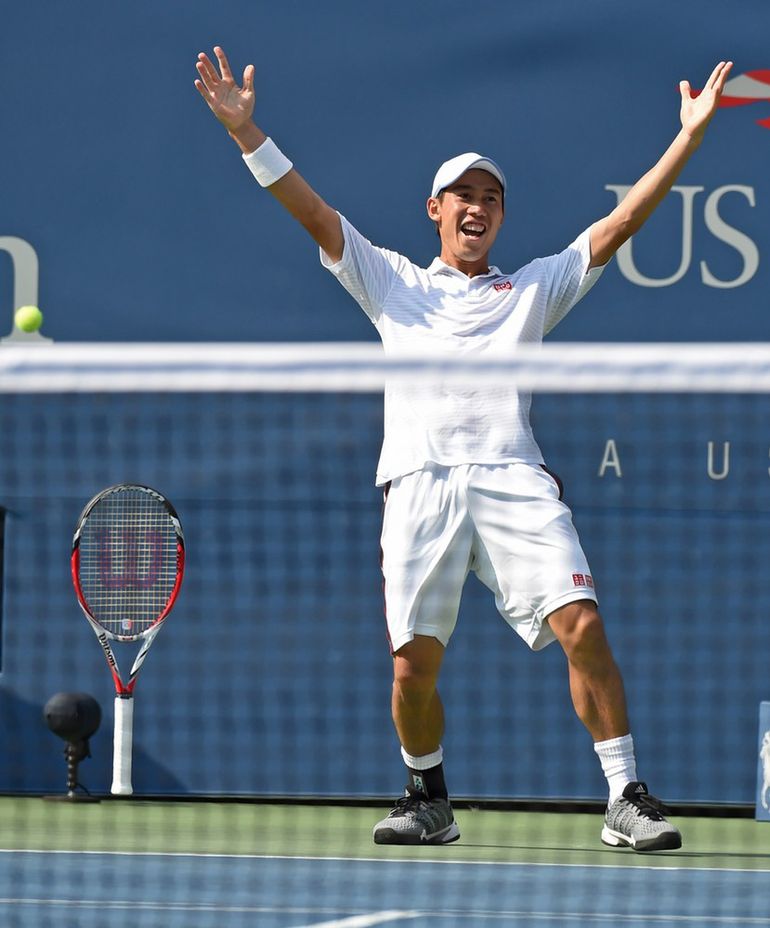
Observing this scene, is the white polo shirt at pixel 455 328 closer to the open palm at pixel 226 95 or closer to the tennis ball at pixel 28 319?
the open palm at pixel 226 95

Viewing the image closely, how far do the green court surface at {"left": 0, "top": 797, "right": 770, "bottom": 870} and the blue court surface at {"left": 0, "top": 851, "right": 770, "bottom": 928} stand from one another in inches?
6.4

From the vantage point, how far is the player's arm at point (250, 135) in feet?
13.5

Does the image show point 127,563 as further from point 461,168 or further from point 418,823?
point 461,168

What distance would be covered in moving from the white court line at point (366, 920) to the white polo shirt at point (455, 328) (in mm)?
996

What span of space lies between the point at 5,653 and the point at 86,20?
2381 mm

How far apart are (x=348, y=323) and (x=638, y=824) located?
3.14 m

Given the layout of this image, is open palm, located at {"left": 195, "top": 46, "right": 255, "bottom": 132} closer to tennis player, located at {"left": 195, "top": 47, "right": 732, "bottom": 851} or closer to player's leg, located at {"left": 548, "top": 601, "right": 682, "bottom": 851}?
tennis player, located at {"left": 195, "top": 47, "right": 732, "bottom": 851}

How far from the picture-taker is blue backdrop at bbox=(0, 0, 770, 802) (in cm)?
644

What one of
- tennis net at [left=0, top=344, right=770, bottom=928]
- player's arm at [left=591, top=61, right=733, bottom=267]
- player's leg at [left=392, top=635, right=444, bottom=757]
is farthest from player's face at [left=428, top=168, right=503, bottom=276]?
tennis net at [left=0, top=344, right=770, bottom=928]

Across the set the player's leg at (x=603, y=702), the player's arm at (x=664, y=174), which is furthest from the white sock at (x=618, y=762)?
the player's arm at (x=664, y=174)

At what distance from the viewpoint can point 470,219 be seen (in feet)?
14.2

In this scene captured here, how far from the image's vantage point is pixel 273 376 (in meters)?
3.43

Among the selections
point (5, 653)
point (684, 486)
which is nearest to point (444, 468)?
point (684, 486)

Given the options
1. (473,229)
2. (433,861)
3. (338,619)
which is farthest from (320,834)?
(473,229)
